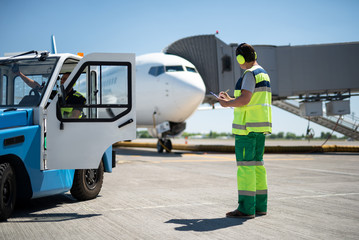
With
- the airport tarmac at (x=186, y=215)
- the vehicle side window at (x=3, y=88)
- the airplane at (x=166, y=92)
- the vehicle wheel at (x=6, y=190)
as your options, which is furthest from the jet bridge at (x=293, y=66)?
the vehicle wheel at (x=6, y=190)

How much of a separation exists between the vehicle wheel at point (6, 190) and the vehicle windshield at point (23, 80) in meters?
0.95

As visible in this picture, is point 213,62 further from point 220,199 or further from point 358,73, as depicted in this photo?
point 220,199

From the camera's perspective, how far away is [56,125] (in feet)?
15.0

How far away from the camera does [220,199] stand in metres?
5.62

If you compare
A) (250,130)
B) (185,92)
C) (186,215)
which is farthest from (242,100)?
(185,92)

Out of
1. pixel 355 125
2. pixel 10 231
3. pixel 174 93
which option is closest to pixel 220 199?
pixel 10 231

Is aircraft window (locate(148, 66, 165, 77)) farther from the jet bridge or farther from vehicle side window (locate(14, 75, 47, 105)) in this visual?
vehicle side window (locate(14, 75, 47, 105))

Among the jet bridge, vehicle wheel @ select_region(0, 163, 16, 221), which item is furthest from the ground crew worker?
the jet bridge

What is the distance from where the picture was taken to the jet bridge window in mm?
4609

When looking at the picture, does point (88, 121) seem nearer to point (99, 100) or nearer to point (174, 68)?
point (99, 100)

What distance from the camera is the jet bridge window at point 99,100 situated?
15.1ft

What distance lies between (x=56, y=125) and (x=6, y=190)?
91 centimetres

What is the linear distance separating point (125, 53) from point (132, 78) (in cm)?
32

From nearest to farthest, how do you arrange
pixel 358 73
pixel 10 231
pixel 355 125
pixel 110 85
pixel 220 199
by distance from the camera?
1. pixel 10 231
2. pixel 110 85
3. pixel 220 199
4. pixel 358 73
5. pixel 355 125
